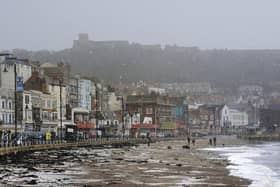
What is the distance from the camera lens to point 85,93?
125375 millimetres

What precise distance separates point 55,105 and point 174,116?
260ft

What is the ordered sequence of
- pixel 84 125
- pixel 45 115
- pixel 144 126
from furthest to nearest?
pixel 144 126
pixel 84 125
pixel 45 115

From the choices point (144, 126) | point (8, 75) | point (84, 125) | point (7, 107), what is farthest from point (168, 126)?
point (7, 107)

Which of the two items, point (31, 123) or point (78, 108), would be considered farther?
point (78, 108)

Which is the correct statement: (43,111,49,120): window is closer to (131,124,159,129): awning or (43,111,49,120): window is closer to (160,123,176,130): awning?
(131,124,159,129): awning

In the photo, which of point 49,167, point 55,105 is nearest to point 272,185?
point 49,167

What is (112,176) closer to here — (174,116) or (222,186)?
(222,186)

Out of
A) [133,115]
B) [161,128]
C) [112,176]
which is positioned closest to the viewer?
[112,176]

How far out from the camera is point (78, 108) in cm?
11525

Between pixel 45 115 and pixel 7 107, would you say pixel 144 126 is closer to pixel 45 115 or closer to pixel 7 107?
pixel 45 115

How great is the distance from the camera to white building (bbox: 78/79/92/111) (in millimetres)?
122213

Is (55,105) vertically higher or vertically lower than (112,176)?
higher

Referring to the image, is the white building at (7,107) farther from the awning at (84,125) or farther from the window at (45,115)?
the awning at (84,125)

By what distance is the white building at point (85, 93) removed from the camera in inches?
4812
